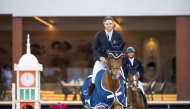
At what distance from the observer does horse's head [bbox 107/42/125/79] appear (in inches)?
453

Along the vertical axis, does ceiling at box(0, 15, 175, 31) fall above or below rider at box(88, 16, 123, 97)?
above

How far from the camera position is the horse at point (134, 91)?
1532cm

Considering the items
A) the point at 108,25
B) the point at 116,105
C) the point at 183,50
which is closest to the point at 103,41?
the point at 108,25

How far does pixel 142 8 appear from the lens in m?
24.6

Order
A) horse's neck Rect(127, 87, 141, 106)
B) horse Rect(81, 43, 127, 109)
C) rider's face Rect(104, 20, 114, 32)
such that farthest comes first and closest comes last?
horse's neck Rect(127, 87, 141, 106), rider's face Rect(104, 20, 114, 32), horse Rect(81, 43, 127, 109)

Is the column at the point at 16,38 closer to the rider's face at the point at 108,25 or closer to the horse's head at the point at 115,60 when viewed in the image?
the rider's face at the point at 108,25

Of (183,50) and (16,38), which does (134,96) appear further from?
(16,38)

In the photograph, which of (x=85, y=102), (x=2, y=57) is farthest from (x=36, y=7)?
(x=85, y=102)

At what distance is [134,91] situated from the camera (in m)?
15.5

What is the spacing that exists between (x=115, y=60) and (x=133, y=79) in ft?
12.8

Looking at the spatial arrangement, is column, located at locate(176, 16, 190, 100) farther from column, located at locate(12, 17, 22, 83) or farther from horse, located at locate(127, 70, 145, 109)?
horse, located at locate(127, 70, 145, 109)

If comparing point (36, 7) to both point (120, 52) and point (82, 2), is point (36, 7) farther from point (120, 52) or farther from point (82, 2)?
point (120, 52)

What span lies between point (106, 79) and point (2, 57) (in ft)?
71.8

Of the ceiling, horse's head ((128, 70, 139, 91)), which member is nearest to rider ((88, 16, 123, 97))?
horse's head ((128, 70, 139, 91))
